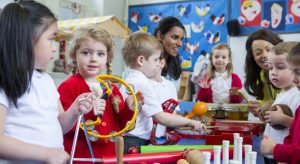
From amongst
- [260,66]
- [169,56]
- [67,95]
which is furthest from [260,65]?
[67,95]

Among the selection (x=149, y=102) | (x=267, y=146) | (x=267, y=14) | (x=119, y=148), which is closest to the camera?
(x=119, y=148)

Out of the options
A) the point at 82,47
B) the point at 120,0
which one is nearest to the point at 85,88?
the point at 82,47

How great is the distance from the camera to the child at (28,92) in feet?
2.74

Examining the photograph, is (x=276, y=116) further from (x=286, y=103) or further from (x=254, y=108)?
(x=254, y=108)

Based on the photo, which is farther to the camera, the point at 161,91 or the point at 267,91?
the point at 267,91

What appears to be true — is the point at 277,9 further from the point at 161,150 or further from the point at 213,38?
the point at 161,150

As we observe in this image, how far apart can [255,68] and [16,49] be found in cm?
147

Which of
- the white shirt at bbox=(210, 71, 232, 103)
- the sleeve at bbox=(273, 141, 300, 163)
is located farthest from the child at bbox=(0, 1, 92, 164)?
the white shirt at bbox=(210, 71, 232, 103)

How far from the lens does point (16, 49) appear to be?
85cm

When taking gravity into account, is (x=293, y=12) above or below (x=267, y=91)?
above

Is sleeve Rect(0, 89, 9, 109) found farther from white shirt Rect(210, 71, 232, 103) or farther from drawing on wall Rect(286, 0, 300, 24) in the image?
drawing on wall Rect(286, 0, 300, 24)

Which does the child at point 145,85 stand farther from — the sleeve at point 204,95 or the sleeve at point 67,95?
the sleeve at point 204,95

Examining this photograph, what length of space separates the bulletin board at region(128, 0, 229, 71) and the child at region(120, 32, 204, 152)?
9.24 feet

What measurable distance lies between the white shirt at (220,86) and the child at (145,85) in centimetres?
147
